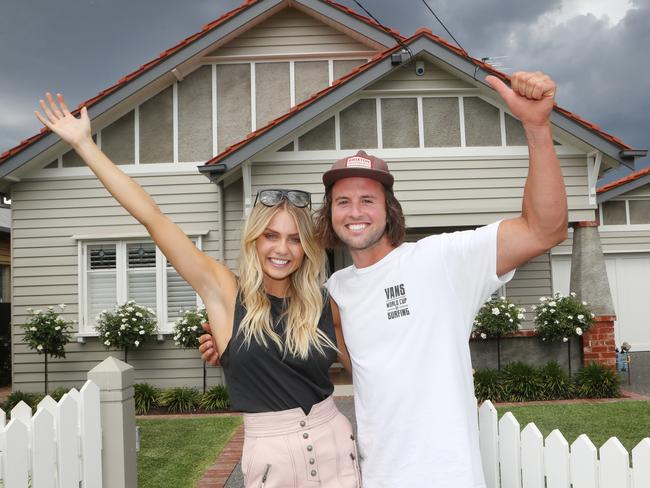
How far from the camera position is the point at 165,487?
16.5 ft

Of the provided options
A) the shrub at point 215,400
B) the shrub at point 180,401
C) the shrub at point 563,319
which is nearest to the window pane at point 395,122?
the shrub at point 563,319

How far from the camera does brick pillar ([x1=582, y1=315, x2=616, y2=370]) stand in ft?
29.9

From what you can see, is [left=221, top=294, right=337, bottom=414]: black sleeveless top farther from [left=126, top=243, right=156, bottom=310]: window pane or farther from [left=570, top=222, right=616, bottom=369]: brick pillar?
[left=126, top=243, right=156, bottom=310]: window pane

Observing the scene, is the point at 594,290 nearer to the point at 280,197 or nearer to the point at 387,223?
the point at 387,223

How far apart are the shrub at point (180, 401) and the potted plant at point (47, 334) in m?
2.13

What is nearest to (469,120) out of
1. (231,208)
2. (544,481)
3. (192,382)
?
(231,208)

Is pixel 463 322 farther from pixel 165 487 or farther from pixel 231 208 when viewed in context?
pixel 231 208

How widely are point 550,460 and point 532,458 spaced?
7cm

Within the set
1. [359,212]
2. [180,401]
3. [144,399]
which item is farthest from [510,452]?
[144,399]

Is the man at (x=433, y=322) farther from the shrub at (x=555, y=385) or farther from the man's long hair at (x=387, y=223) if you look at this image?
the shrub at (x=555, y=385)

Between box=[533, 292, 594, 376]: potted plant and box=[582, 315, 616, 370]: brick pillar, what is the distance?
0.54 ft

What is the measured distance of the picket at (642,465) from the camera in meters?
2.30

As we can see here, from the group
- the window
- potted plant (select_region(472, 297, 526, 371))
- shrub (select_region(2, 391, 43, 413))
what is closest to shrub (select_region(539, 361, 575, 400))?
potted plant (select_region(472, 297, 526, 371))

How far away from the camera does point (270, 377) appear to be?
219 centimetres
